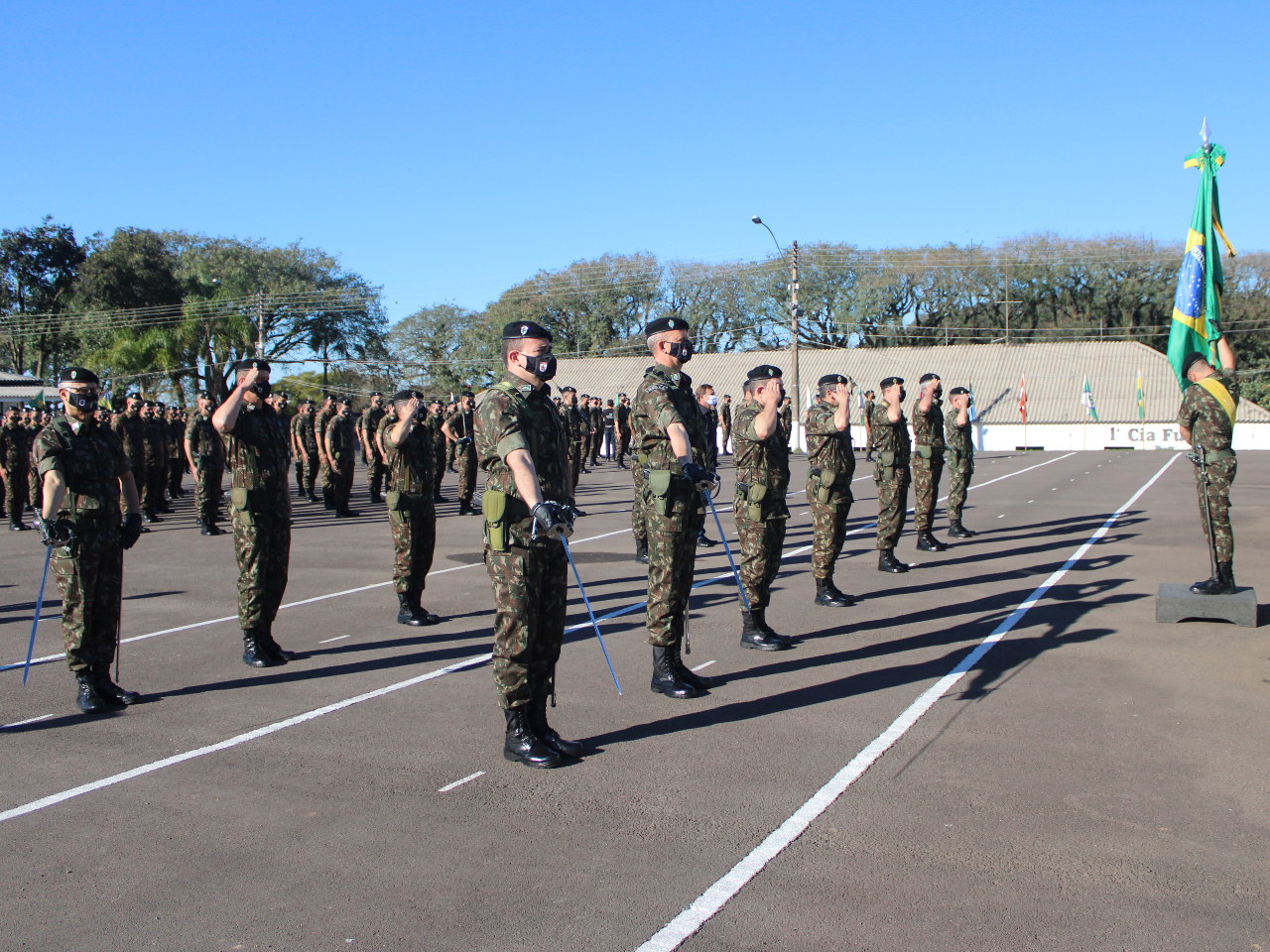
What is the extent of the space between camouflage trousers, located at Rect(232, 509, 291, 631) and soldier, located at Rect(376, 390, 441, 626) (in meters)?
1.35

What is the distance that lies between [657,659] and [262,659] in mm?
2756

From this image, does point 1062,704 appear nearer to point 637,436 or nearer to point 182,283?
point 637,436

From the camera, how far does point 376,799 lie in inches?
187

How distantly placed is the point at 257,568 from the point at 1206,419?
7.21m

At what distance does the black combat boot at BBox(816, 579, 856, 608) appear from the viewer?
9.16 m

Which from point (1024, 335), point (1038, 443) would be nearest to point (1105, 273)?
point (1024, 335)

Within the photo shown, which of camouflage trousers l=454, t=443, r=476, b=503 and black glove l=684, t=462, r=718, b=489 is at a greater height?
black glove l=684, t=462, r=718, b=489

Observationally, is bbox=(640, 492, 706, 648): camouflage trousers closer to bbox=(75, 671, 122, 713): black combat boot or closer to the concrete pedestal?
bbox=(75, 671, 122, 713): black combat boot

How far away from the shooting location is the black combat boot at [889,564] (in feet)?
36.2

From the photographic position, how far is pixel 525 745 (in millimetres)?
5152

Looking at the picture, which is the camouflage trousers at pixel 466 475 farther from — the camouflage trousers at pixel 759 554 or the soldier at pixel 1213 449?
the soldier at pixel 1213 449

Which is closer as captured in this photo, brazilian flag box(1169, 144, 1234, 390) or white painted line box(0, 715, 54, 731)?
white painted line box(0, 715, 54, 731)

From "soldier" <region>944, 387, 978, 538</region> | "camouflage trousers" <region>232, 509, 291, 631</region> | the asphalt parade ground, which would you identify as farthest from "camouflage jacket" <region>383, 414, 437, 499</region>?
"soldier" <region>944, 387, 978, 538</region>

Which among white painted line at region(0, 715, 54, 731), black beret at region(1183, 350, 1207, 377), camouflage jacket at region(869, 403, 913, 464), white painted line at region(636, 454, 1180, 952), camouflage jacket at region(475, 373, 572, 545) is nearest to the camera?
white painted line at region(636, 454, 1180, 952)
